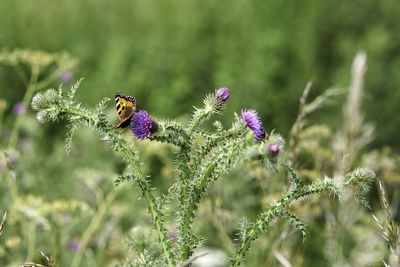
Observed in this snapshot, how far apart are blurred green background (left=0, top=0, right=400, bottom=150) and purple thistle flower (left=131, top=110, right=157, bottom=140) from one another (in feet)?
14.5

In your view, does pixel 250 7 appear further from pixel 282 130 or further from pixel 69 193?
pixel 69 193

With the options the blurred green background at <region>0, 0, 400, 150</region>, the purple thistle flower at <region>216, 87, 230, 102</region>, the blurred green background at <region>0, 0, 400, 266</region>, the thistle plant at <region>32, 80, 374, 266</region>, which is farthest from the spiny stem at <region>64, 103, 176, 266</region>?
the blurred green background at <region>0, 0, 400, 150</region>

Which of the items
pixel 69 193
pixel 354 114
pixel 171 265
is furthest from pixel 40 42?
pixel 171 265

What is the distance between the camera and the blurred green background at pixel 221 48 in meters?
6.27

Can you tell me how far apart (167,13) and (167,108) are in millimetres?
2092

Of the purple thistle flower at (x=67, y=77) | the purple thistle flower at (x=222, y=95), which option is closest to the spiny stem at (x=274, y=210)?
the purple thistle flower at (x=222, y=95)

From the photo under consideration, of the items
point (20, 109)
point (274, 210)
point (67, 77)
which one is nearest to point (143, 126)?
point (274, 210)

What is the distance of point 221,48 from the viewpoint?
22.7ft

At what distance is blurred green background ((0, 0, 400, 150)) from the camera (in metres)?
6.27

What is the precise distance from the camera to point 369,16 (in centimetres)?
839

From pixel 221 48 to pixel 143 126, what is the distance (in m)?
5.67

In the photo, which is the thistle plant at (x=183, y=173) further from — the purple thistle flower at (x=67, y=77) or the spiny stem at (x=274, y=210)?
the purple thistle flower at (x=67, y=77)

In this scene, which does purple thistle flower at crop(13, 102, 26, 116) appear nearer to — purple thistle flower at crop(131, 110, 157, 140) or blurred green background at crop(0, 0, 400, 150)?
blurred green background at crop(0, 0, 400, 150)

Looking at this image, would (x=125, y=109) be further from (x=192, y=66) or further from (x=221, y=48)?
(x=221, y=48)
